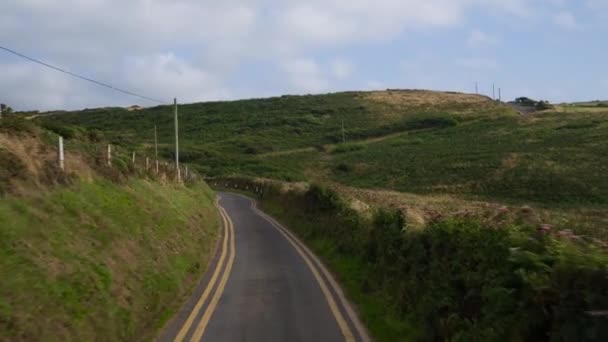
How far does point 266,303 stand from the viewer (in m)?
14.6

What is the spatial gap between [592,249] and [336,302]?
7.68 meters

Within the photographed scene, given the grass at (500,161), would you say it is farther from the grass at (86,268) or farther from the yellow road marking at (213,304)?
the grass at (86,268)

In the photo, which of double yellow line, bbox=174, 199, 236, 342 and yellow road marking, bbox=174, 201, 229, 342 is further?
double yellow line, bbox=174, 199, 236, 342

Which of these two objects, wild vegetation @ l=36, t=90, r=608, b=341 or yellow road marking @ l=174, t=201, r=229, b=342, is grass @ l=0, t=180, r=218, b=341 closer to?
yellow road marking @ l=174, t=201, r=229, b=342

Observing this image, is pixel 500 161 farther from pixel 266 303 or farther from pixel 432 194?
pixel 266 303

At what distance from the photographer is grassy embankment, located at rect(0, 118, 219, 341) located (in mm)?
9766

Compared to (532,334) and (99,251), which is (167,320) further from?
(532,334)

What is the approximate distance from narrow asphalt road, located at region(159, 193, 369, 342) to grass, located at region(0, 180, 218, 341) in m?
0.58

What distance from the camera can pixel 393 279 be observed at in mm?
14430

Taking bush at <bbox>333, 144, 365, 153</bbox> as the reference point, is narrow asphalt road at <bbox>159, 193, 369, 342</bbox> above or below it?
below

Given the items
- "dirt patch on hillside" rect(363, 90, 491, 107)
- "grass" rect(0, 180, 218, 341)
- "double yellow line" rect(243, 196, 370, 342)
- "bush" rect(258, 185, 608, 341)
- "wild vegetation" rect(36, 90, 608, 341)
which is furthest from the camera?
"dirt patch on hillside" rect(363, 90, 491, 107)

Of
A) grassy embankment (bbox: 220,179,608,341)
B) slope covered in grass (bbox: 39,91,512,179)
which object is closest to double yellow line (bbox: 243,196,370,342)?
grassy embankment (bbox: 220,179,608,341)

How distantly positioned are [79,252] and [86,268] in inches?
24.1

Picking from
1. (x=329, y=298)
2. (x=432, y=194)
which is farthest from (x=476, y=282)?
(x=432, y=194)
